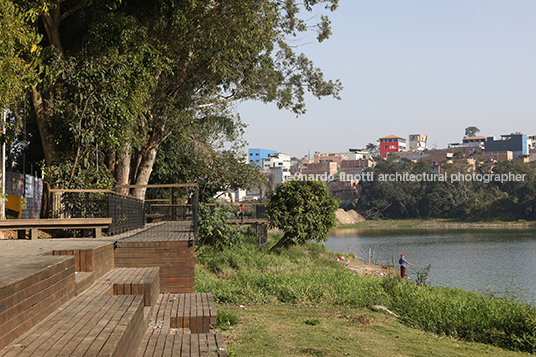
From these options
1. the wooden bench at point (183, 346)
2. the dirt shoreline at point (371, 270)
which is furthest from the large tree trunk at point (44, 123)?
the dirt shoreline at point (371, 270)

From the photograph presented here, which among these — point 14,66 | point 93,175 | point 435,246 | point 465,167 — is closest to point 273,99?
point 93,175

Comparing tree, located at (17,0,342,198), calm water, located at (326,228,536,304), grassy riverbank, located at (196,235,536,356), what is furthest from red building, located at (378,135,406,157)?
grassy riverbank, located at (196,235,536,356)

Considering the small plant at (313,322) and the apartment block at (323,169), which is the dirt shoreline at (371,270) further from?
the apartment block at (323,169)

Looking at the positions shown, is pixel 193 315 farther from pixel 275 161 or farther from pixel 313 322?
pixel 275 161

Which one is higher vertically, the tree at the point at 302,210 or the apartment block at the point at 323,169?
the apartment block at the point at 323,169

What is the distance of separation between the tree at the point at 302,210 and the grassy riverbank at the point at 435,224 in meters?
57.7

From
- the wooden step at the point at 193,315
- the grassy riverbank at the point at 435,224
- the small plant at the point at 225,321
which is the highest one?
the wooden step at the point at 193,315

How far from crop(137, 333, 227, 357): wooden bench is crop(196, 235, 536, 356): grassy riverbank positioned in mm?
1200

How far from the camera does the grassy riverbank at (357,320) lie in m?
6.64

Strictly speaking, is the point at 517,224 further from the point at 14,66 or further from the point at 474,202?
the point at 14,66

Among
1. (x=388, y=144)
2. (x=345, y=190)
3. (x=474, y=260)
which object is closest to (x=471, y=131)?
(x=388, y=144)

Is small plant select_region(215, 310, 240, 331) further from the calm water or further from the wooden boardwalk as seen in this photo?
the calm water

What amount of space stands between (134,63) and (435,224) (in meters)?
73.4

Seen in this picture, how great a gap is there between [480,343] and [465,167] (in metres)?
92.3
